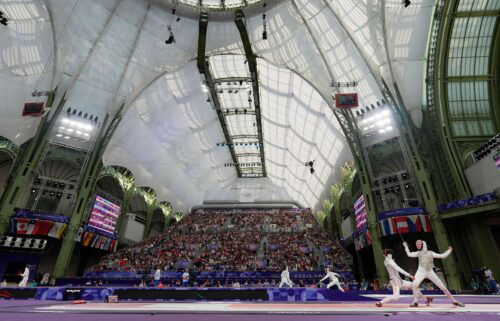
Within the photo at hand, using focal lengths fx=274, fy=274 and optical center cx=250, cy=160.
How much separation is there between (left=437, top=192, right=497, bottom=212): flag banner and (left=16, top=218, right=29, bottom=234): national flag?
3826 centimetres

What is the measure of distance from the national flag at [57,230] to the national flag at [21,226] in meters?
2.10

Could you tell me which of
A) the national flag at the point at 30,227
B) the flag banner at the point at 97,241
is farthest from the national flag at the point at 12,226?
the flag banner at the point at 97,241

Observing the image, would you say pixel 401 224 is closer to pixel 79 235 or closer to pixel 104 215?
pixel 79 235

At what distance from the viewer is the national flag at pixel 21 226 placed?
2661 centimetres

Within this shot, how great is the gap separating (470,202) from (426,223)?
3831mm

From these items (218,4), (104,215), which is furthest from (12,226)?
(218,4)

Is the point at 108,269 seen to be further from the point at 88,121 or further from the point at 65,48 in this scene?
the point at 65,48

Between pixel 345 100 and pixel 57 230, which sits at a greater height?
pixel 345 100

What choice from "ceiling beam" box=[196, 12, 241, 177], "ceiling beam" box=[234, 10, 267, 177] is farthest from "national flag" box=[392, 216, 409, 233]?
"ceiling beam" box=[196, 12, 241, 177]

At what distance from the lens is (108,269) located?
29.8 m

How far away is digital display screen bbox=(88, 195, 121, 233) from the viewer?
3531 centimetres

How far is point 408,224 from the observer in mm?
24250

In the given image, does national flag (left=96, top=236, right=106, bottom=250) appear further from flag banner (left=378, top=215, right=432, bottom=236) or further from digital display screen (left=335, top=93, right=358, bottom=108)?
flag banner (left=378, top=215, right=432, bottom=236)

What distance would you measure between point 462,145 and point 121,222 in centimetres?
4379
